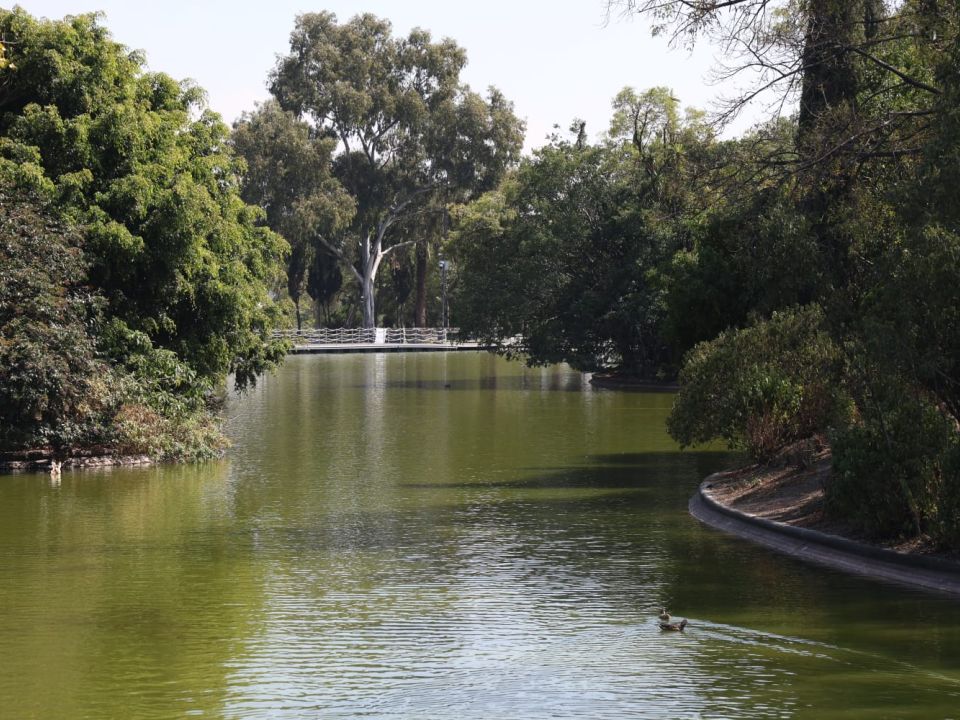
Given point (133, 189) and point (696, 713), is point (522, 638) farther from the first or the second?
point (133, 189)

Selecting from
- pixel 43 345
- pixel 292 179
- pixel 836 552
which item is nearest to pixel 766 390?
pixel 836 552

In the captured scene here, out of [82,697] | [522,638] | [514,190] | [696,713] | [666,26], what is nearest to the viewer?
[696,713]

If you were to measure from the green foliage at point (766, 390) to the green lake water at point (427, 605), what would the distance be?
122cm

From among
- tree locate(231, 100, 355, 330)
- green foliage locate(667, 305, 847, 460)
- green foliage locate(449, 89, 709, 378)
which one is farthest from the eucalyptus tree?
green foliage locate(667, 305, 847, 460)

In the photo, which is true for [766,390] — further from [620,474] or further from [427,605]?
[427,605]

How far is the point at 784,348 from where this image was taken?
21.5m

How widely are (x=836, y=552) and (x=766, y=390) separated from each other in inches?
229

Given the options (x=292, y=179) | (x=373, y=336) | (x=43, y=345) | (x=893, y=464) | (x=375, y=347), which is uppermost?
(x=292, y=179)

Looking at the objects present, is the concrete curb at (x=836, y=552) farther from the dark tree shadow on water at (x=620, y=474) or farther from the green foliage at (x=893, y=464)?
the dark tree shadow on water at (x=620, y=474)

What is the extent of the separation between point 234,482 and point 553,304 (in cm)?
3270

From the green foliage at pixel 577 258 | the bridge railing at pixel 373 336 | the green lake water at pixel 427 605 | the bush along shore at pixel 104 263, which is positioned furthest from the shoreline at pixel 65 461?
the bridge railing at pixel 373 336

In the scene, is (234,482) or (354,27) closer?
(234,482)

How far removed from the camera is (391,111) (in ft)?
294

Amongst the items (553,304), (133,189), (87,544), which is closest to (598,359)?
(553,304)
